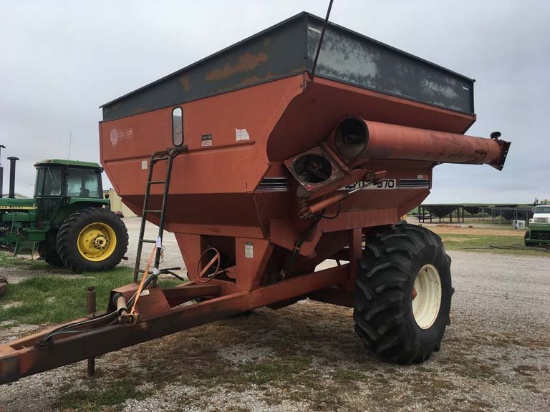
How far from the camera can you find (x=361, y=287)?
4.29m

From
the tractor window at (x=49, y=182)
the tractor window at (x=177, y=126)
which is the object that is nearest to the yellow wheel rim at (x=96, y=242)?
the tractor window at (x=49, y=182)

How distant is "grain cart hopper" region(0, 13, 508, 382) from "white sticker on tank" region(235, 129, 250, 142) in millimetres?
16

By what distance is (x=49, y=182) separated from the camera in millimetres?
10859

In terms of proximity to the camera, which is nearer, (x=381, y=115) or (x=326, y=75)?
(x=326, y=75)

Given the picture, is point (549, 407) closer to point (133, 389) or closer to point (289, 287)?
point (289, 287)

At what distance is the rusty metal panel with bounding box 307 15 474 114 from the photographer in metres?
3.51

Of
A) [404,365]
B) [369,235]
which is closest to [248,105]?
[369,235]

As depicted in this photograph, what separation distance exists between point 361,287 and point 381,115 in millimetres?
1521

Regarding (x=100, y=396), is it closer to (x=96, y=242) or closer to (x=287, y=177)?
(x=287, y=177)

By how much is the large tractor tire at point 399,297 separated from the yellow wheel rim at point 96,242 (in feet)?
24.0

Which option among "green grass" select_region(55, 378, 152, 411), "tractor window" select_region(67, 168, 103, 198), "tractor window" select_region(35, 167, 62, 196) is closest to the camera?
"green grass" select_region(55, 378, 152, 411)

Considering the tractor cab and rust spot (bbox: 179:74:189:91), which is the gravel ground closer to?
rust spot (bbox: 179:74:189:91)

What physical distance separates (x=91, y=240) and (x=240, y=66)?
7559mm

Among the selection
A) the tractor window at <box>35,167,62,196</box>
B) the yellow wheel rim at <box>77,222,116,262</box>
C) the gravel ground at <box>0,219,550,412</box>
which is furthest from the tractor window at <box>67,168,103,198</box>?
the gravel ground at <box>0,219,550,412</box>
